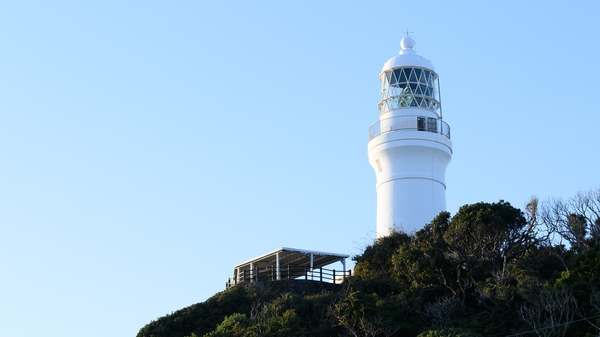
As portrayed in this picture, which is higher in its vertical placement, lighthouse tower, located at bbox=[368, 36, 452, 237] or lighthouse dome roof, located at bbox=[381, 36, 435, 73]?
lighthouse dome roof, located at bbox=[381, 36, 435, 73]

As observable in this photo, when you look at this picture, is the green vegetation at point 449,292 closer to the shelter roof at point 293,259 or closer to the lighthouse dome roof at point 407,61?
the shelter roof at point 293,259

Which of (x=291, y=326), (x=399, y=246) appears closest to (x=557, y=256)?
(x=399, y=246)

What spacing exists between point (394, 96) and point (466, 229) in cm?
992

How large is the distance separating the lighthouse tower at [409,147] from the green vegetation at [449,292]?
201cm

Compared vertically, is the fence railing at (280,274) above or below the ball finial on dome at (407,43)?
below

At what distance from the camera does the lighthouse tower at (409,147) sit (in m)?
38.2

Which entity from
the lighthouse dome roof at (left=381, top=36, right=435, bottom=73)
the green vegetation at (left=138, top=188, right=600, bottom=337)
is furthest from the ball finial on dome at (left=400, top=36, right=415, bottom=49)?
the green vegetation at (left=138, top=188, right=600, bottom=337)

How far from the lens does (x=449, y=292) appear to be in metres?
31.4

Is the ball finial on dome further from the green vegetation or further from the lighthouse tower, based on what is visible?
the green vegetation

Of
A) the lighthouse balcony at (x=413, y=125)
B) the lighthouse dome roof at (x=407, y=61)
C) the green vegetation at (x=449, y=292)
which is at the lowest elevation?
the green vegetation at (x=449, y=292)

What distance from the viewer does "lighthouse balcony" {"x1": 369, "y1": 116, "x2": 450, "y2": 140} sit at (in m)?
39.3

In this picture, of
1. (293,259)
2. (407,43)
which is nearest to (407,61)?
(407,43)

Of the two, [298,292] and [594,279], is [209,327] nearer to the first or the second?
[298,292]

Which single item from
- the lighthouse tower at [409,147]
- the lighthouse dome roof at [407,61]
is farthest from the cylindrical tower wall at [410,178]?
the lighthouse dome roof at [407,61]
